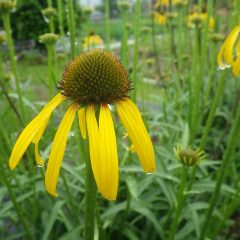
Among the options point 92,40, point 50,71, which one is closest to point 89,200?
point 50,71

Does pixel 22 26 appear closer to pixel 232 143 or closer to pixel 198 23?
pixel 198 23

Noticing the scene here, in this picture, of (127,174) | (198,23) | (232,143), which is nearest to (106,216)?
(127,174)

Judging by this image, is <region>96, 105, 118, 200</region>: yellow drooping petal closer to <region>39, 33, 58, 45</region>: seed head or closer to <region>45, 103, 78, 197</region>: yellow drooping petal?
<region>45, 103, 78, 197</region>: yellow drooping petal

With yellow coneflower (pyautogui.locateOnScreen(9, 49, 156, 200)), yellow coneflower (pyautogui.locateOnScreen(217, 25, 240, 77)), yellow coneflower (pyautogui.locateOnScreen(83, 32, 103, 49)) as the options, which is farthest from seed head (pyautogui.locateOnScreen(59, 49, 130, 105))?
yellow coneflower (pyautogui.locateOnScreen(83, 32, 103, 49))

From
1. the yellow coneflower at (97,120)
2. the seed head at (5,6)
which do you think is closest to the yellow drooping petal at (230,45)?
the yellow coneflower at (97,120)

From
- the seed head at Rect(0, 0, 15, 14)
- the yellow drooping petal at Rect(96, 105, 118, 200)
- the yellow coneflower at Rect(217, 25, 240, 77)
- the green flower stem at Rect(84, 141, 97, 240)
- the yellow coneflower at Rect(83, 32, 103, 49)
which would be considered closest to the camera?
the yellow drooping petal at Rect(96, 105, 118, 200)
